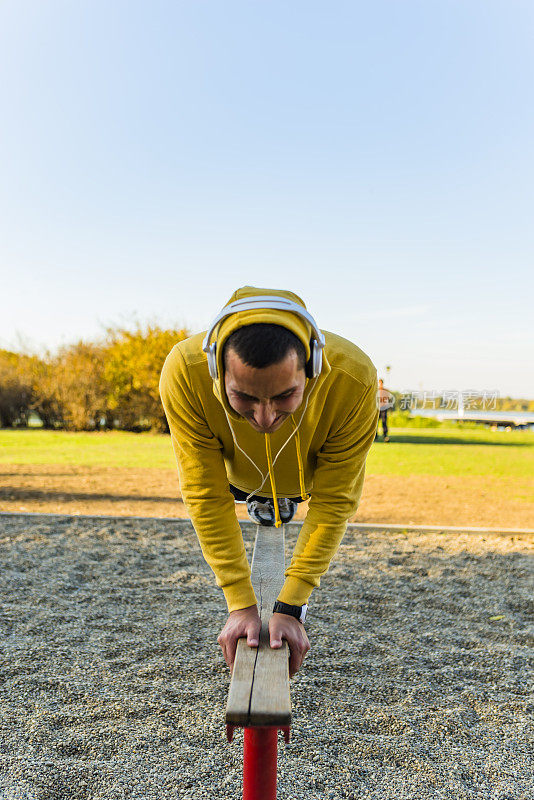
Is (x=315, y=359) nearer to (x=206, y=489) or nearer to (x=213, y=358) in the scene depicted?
(x=213, y=358)

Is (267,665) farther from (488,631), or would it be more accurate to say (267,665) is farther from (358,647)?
(488,631)

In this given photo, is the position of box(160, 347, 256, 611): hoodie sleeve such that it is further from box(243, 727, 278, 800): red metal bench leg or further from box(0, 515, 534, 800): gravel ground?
box(0, 515, 534, 800): gravel ground

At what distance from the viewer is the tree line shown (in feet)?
70.0

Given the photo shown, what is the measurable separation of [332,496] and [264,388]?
717mm

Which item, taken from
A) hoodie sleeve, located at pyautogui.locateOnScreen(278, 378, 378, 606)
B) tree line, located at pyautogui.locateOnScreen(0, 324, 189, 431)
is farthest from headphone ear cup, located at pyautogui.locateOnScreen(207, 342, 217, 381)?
tree line, located at pyautogui.locateOnScreen(0, 324, 189, 431)

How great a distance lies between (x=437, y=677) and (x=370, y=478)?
7524 millimetres

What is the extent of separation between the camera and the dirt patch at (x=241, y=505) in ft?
22.4

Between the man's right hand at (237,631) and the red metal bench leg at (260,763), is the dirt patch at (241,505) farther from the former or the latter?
the red metal bench leg at (260,763)

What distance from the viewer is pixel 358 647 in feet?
10.7

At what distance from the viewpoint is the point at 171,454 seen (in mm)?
14406

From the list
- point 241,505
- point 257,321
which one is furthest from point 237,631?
point 241,505

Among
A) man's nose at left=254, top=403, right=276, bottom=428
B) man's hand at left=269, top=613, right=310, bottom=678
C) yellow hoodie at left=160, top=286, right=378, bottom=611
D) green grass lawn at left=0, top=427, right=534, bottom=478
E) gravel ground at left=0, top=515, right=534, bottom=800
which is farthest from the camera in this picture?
green grass lawn at left=0, top=427, right=534, bottom=478

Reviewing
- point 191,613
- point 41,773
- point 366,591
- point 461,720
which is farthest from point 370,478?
point 41,773

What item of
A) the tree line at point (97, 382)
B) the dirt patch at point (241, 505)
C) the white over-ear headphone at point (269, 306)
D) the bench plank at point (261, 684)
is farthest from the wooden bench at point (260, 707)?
the tree line at point (97, 382)
